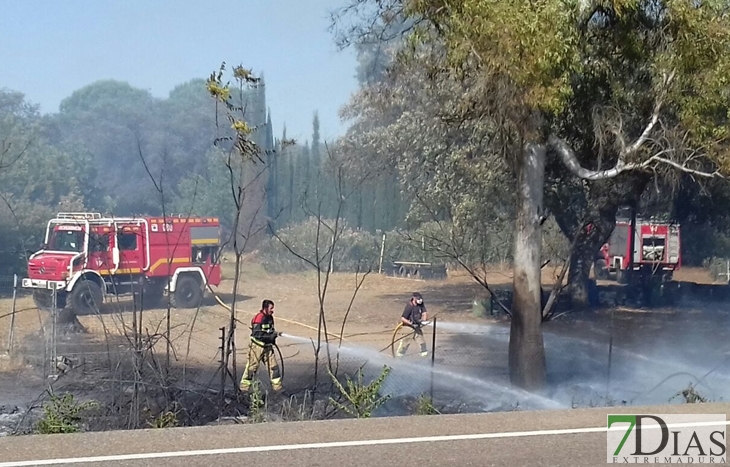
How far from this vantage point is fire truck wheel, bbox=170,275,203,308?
2427 centimetres

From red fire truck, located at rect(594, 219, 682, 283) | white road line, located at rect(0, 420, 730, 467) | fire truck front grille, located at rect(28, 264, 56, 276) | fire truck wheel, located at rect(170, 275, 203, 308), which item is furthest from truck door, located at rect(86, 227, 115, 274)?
red fire truck, located at rect(594, 219, 682, 283)

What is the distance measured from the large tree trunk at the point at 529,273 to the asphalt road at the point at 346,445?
4.39 m

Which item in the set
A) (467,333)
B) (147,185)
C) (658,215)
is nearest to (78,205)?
(147,185)

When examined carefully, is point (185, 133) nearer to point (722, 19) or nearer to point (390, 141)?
point (390, 141)

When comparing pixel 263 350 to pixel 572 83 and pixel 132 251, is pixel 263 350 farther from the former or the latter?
pixel 132 251

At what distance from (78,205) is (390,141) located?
9719mm

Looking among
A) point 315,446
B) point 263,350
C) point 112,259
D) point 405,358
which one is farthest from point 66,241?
point 315,446

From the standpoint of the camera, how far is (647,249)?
33719 millimetres

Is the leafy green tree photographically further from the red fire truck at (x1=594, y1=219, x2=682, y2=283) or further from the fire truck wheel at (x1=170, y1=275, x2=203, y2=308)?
the red fire truck at (x1=594, y1=219, x2=682, y2=283)

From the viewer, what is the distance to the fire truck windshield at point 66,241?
72.4 ft

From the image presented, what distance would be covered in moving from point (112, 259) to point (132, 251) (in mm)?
720

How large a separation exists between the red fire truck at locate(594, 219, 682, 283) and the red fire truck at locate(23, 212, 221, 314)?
50.2ft

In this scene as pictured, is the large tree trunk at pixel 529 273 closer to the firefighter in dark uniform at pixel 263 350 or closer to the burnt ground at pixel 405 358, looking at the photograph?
the burnt ground at pixel 405 358

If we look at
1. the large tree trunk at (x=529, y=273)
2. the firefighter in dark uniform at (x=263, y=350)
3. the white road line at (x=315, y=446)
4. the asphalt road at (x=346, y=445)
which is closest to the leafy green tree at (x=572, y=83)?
the large tree trunk at (x=529, y=273)
